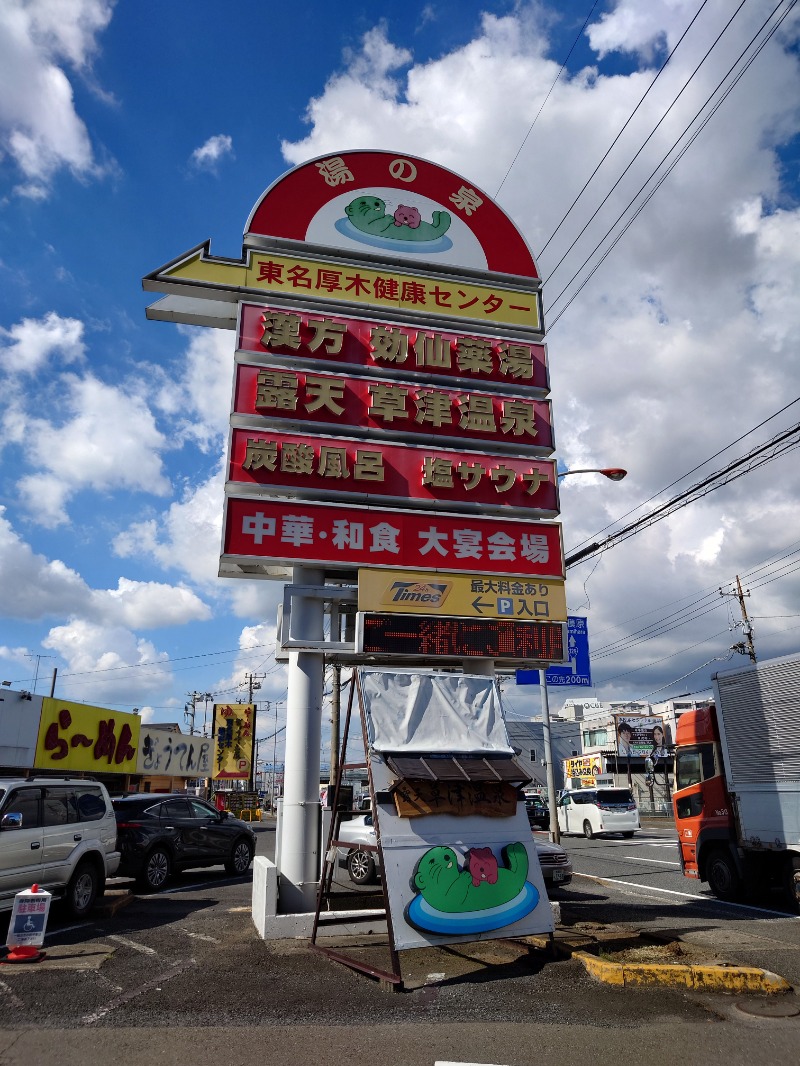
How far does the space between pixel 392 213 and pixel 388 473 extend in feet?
16.2

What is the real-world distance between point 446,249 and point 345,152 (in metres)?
2.45

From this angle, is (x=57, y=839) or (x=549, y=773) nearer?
(x=57, y=839)

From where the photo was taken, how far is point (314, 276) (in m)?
12.0

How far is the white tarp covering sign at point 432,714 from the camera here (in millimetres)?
8445

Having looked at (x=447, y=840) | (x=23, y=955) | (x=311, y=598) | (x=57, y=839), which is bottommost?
(x=23, y=955)

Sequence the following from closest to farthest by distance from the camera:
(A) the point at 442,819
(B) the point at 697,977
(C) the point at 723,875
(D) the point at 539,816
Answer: (B) the point at 697,977, (A) the point at 442,819, (C) the point at 723,875, (D) the point at 539,816

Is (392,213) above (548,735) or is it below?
above

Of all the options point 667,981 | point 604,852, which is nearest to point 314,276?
point 667,981

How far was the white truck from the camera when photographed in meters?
11.9

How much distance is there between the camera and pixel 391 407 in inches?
450

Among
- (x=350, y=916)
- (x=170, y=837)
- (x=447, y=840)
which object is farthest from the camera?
(x=170, y=837)

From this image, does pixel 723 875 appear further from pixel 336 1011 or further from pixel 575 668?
pixel 336 1011

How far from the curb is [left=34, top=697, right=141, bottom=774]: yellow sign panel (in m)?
24.9

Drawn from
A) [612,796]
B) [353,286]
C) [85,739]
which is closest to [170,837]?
[353,286]
